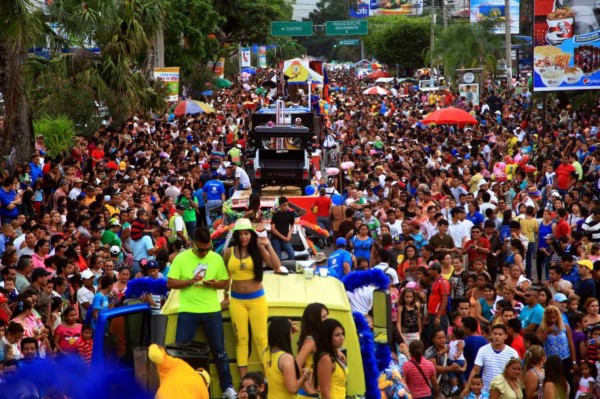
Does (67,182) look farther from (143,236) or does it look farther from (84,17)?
(84,17)

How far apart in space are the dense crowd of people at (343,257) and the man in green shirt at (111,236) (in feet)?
0.08

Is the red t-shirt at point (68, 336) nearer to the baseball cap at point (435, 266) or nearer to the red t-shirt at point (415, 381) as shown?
the red t-shirt at point (415, 381)

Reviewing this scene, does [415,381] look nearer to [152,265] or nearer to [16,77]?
[152,265]

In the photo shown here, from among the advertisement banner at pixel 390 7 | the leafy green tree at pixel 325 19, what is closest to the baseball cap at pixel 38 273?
the advertisement banner at pixel 390 7

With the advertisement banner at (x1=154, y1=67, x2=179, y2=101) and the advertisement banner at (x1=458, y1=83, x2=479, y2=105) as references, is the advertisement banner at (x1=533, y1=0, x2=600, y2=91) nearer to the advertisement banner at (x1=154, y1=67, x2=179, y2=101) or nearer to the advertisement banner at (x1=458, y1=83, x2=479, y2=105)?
the advertisement banner at (x1=154, y1=67, x2=179, y2=101)

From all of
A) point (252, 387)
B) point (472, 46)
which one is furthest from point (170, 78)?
point (252, 387)

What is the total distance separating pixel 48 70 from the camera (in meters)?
28.2

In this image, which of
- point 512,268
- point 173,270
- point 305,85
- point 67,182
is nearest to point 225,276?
point 173,270

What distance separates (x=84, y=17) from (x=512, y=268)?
14.0 metres

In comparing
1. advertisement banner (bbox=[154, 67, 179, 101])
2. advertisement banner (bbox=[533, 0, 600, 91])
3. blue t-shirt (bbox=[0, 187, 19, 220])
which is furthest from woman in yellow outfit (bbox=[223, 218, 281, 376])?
advertisement banner (bbox=[154, 67, 179, 101])

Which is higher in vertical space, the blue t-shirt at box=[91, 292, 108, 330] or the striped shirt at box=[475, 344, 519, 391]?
the blue t-shirt at box=[91, 292, 108, 330]

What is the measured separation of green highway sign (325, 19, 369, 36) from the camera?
105562 mm

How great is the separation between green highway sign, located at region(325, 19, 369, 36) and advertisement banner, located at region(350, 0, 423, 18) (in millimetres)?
40837

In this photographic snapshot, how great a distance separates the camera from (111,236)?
17031mm
